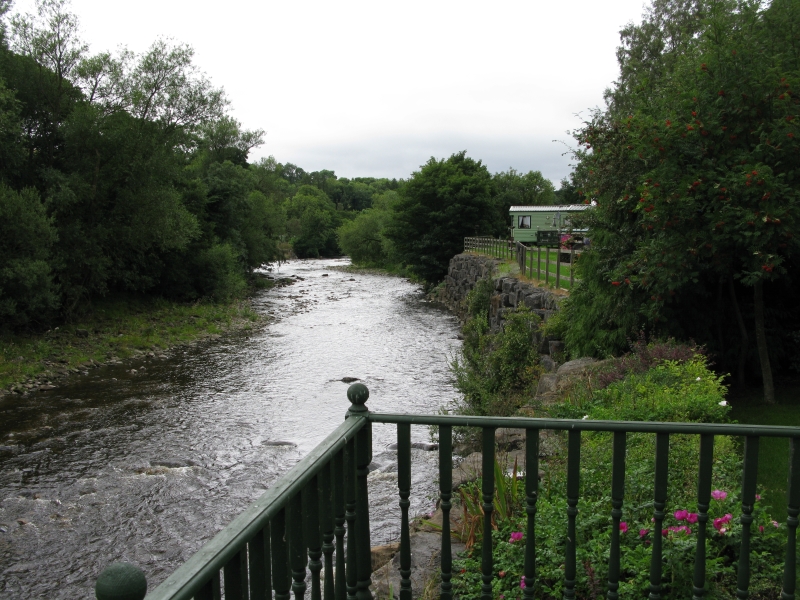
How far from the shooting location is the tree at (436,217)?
4025 centimetres

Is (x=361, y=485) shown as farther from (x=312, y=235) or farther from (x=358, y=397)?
(x=312, y=235)

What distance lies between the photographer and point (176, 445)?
37.1ft

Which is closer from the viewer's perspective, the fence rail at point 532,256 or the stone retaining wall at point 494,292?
the stone retaining wall at point 494,292

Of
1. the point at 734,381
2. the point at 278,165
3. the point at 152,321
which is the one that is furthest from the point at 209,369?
the point at 278,165

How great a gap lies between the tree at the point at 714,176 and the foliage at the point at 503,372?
207 cm

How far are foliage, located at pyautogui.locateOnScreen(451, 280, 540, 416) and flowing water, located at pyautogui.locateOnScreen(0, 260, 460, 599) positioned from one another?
0.97m

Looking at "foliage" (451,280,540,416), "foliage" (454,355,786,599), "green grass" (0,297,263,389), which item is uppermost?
"foliage" (454,355,786,599)

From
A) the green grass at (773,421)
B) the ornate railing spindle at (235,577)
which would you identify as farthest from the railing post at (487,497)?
the green grass at (773,421)

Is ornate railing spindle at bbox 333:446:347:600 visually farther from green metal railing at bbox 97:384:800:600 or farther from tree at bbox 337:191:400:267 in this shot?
tree at bbox 337:191:400:267

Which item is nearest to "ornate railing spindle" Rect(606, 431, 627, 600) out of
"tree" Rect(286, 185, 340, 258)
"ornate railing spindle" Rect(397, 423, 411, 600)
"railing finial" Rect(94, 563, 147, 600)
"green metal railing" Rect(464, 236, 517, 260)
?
"ornate railing spindle" Rect(397, 423, 411, 600)

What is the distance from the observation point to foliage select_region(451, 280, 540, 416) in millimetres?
10750

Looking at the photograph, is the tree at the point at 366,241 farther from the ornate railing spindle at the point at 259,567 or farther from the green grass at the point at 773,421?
the ornate railing spindle at the point at 259,567

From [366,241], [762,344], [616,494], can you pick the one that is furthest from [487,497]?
[366,241]

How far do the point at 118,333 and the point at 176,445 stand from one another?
37.0 ft
